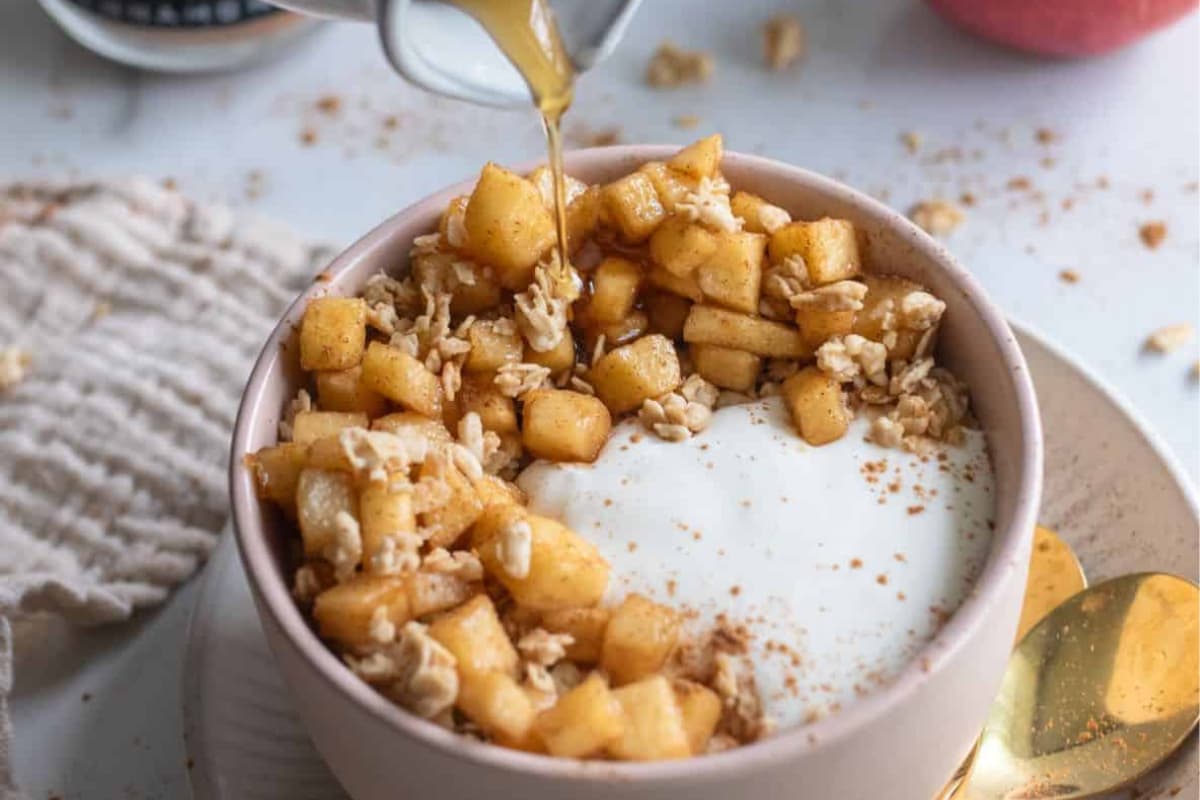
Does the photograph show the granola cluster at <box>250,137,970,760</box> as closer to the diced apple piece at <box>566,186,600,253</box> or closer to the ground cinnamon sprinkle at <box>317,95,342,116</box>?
the diced apple piece at <box>566,186,600,253</box>

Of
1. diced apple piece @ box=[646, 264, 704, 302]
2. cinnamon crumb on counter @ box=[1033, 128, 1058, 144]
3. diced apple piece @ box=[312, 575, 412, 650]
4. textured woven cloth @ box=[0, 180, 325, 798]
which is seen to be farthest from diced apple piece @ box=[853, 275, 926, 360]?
cinnamon crumb on counter @ box=[1033, 128, 1058, 144]

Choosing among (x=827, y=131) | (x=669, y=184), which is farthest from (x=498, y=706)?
(x=827, y=131)

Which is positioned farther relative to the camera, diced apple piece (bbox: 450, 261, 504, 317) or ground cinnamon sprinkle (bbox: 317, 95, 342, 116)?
ground cinnamon sprinkle (bbox: 317, 95, 342, 116)

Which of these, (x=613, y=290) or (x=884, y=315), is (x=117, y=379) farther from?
(x=884, y=315)

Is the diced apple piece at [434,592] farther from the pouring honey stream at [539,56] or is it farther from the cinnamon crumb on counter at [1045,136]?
the cinnamon crumb on counter at [1045,136]

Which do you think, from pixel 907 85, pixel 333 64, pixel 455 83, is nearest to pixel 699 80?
pixel 907 85

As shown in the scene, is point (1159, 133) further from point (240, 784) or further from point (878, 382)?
point (240, 784)
